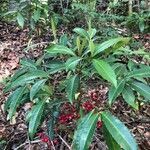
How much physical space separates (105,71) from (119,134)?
0.29m

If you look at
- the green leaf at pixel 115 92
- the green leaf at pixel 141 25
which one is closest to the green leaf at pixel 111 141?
the green leaf at pixel 115 92

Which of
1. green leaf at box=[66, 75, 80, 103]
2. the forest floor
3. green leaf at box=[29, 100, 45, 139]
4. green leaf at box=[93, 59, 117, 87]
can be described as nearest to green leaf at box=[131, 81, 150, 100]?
green leaf at box=[93, 59, 117, 87]

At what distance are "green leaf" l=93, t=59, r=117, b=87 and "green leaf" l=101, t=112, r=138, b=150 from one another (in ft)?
0.56

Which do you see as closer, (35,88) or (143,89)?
(143,89)

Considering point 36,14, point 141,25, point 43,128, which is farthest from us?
point 141,25

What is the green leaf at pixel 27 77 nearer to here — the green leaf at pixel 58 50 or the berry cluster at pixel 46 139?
the green leaf at pixel 58 50

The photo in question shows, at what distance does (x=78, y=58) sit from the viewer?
69.2 inches

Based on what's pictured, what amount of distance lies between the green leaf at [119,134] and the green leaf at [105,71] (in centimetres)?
17

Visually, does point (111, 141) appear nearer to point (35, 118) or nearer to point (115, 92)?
point (115, 92)

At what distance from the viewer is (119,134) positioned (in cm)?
157

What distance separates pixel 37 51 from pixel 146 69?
2.84 m

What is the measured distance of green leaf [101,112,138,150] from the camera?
1.54 meters

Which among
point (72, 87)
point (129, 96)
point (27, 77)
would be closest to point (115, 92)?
point (129, 96)

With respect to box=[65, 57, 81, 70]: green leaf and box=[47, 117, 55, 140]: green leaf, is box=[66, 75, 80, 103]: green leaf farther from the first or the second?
box=[47, 117, 55, 140]: green leaf
